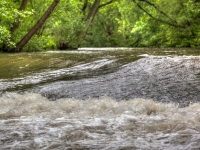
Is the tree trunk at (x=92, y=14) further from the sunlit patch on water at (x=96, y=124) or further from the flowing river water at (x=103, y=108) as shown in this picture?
the sunlit patch on water at (x=96, y=124)

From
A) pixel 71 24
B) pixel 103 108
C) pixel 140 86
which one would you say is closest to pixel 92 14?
pixel 71 24

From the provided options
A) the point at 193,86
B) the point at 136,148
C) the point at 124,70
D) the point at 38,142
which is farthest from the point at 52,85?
the point at 136,148

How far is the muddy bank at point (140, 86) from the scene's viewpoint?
6.04m

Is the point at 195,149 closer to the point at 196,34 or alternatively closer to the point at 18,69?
the point at 18,69

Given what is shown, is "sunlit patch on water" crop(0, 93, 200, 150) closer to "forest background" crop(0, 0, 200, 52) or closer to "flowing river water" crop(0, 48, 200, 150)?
"flowing river water" crop(0, 48, 200, 150)

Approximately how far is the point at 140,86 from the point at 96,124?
8.89 feet

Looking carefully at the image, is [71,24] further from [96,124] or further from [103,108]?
[96,124]

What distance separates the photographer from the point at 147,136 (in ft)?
12.0

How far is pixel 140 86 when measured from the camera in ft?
22.0

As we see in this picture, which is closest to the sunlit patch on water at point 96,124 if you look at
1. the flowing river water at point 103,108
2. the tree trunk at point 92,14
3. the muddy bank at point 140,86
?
the flowing river water at point 103,108

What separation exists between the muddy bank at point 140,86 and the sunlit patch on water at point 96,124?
626mm

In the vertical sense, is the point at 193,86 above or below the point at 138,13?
below

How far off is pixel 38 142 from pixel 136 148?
108 cm

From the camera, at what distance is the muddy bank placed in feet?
19.8
